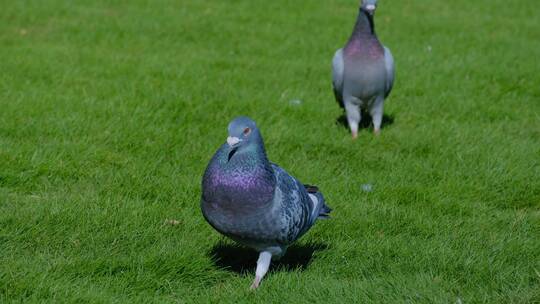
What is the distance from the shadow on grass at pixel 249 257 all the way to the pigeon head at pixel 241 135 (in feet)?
A: 2.33

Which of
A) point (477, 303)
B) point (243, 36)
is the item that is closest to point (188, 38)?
point (243, 36)

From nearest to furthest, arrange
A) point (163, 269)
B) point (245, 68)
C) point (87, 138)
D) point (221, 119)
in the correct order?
point (163, 269), point (87, 138), point (221, 119), point (245, 68)

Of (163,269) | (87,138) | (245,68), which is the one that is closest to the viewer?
(163,269)

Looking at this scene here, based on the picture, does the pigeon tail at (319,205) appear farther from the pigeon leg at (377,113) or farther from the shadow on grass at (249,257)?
the pigeon leg at (377,113)

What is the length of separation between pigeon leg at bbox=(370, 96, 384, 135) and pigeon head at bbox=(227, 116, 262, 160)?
255cm

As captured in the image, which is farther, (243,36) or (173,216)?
(243,36)

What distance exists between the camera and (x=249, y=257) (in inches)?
163

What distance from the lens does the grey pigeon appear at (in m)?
3.47

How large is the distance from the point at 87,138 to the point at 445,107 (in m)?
2.96

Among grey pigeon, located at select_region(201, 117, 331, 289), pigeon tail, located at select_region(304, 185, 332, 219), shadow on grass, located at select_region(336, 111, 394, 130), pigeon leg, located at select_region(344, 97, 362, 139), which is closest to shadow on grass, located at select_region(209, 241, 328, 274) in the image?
pigeon tail, located at select_region(304, 185, 332, 219)

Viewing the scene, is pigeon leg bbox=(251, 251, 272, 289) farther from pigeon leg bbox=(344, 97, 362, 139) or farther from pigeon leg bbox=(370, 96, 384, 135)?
pigeon leg bbox=(370, 96, 384, 135)

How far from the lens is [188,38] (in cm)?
835

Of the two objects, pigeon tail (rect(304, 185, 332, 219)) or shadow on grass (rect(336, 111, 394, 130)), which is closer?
pigeon tail (rect(304, 185, 332, 219))

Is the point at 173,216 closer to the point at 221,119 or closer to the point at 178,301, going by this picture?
the point at 178,301
